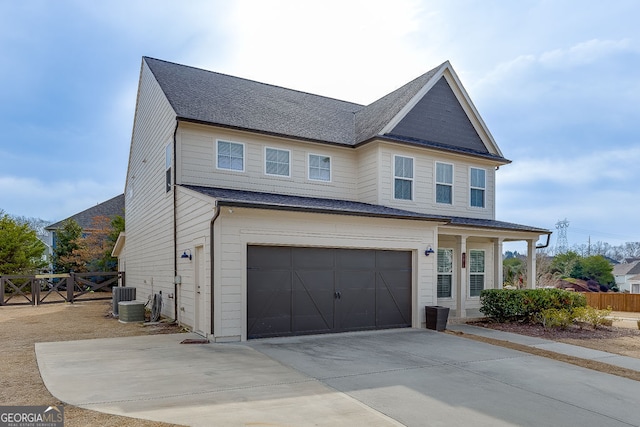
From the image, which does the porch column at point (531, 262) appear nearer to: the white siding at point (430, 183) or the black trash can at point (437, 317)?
the white siding at point (430, 183)

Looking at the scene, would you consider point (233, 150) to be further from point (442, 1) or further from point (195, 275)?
point (442, 1)

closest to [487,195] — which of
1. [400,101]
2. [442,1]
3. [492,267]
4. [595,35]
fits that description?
[492,267]

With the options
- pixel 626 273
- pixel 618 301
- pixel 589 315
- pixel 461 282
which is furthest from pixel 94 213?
pixel 626 273

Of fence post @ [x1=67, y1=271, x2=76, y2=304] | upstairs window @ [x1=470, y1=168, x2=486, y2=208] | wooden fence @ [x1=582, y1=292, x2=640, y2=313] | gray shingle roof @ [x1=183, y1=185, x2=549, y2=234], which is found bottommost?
wooden fence @ [x1=582, y1=292, x2=640, y2=313]

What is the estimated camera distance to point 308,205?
1143 centimetres

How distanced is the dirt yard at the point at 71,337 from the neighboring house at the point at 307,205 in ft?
6.35

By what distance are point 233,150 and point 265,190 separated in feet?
5.12

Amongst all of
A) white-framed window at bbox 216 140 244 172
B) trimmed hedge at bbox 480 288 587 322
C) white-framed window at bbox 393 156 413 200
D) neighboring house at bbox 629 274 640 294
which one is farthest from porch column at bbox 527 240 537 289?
neighboring house at bbox 629 274 640 294

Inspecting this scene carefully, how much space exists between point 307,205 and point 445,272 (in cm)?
685

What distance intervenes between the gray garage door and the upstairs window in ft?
17.4

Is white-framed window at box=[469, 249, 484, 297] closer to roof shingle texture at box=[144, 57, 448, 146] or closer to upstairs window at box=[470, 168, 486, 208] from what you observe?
upstairs window at box=[470, 168, 486, 208]

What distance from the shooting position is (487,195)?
16906 millimetres

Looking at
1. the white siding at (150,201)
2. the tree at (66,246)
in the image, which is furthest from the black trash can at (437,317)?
the tree at (66,246)

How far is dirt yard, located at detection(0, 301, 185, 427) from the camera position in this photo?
495 centimetres
